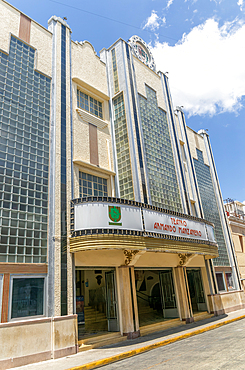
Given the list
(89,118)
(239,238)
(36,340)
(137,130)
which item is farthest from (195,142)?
(36,340)

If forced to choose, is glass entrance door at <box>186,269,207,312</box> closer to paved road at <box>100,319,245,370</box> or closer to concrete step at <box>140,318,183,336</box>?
concrete step at <box>140,318,183,336</box>

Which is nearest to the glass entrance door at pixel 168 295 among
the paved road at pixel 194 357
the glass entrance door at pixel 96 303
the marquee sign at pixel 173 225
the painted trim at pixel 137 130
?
the marquee sign at pixel 173 225

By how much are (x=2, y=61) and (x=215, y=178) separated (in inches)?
884

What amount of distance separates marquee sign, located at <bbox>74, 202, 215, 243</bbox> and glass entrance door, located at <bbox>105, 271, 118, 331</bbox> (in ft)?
10.1

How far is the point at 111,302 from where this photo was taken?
13.1 metres

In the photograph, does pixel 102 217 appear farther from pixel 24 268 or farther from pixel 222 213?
pixel 222 213

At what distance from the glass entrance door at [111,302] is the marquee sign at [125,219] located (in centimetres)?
309

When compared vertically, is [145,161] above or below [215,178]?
below

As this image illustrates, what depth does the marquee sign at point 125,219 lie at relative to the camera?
37.3ft

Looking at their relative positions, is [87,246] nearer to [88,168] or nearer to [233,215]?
[88,168]

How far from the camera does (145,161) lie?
16.7 meters

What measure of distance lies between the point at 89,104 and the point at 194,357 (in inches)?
561

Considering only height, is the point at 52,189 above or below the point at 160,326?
above

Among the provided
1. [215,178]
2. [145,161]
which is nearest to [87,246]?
[145,161]
